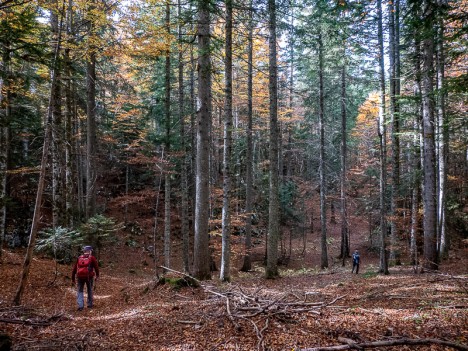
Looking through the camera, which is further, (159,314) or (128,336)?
(159,314)

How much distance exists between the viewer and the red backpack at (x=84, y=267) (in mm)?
8141

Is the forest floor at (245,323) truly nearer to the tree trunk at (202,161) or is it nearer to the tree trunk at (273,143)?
the tree trunk at (202,161)

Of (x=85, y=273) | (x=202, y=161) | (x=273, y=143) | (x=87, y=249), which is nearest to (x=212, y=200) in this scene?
(x=273, y=143)

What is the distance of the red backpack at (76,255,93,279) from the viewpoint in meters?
8.14

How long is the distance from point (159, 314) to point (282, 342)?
3096 mm

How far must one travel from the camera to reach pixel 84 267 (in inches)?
325

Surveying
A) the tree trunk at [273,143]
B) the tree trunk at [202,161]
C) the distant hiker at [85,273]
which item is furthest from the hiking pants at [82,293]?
the tree trunk at [273,143]

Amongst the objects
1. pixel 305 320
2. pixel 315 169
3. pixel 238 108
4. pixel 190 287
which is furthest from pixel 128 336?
pixel 315 169

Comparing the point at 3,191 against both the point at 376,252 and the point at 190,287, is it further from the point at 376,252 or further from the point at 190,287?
the point at 376,252

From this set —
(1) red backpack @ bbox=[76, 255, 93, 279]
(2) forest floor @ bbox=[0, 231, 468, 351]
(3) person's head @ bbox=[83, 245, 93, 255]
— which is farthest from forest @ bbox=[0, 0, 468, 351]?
(3) person's head @ bbox=[83, 245, 93, 255]

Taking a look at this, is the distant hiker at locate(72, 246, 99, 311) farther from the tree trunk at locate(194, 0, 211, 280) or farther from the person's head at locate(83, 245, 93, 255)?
the tree trunk at locate(194, 0, 211, 280)

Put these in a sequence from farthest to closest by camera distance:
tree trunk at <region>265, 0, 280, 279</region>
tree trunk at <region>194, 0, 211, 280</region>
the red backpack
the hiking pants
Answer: tree trunk at <region>265, 0, 280, 279</region> → tree trunk at <region>194, 0, 211, 280</region> → the red backpack → the hiking pants

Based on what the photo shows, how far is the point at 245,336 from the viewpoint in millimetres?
4398

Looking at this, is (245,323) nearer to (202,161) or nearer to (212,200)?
(202,161)
